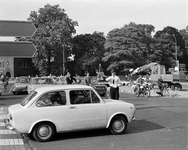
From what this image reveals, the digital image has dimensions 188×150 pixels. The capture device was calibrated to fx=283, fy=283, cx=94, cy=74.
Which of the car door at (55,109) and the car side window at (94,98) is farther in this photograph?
the car side window at (94,98)

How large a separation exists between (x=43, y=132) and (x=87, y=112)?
1236mm

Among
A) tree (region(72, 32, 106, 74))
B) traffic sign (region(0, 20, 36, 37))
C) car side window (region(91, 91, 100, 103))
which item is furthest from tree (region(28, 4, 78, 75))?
traffic sign (region(0, 20, 36, 37))

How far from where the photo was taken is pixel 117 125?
7.86m

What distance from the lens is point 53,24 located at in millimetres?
60500

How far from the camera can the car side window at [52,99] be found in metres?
7.28

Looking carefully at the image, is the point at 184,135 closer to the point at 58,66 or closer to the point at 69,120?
the point at 69,120

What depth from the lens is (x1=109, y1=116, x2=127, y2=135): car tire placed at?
7824 millimetres

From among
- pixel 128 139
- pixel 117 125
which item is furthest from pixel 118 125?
pixel 128 139

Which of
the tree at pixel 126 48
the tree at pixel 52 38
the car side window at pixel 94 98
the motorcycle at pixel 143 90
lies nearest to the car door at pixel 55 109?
the car side window at pixel 94 98

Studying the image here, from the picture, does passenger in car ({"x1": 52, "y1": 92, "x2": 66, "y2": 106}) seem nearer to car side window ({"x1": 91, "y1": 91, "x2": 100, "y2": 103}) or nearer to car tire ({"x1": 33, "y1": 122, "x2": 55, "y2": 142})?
car tire ({"x1": 33, "y1": 122, "x2": 55, "y2": 142})

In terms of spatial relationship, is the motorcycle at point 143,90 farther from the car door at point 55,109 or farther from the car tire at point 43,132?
the car tire at point 43,132

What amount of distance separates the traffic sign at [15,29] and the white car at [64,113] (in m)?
3.37

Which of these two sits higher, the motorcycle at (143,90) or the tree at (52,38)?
the tree at (52,38)

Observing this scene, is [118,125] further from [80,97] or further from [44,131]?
[44,131]
